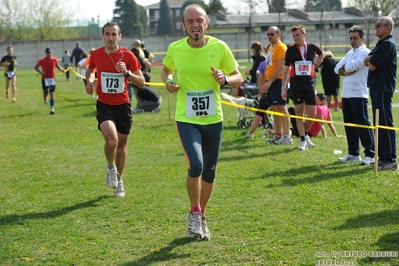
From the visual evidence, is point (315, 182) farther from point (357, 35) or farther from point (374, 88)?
point (357, 35)

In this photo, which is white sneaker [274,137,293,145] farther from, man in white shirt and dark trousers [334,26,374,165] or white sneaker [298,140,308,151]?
man in white shirt and dark trousers [334,26,374,165]

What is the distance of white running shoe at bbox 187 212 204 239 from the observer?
21.4 feet

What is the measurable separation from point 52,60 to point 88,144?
7.93m

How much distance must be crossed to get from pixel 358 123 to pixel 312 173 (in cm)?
119

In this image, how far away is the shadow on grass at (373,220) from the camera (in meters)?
6.86

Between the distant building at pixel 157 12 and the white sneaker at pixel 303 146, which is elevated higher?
the distant building at pixel 157 12

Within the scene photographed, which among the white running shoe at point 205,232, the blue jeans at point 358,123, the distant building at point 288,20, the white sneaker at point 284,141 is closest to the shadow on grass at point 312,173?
the blue jeans at point 358,123

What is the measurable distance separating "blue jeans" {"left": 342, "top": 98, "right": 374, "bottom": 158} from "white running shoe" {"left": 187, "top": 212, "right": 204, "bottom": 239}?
4621 millimetres

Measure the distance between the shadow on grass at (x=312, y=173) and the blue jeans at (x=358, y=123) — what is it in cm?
39

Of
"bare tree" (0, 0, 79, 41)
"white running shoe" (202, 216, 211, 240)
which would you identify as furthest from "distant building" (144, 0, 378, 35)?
"white running shoe" (202, 216, 211, 240)

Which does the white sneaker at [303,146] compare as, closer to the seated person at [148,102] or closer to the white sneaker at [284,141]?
the white sneaker at [284,141]

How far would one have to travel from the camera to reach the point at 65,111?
2133cm

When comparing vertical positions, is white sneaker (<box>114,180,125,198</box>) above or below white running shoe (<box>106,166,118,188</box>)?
below

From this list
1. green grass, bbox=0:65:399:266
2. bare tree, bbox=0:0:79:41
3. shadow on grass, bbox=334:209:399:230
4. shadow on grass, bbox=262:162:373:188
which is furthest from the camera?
bare tree, bbox=0:0:79:41
